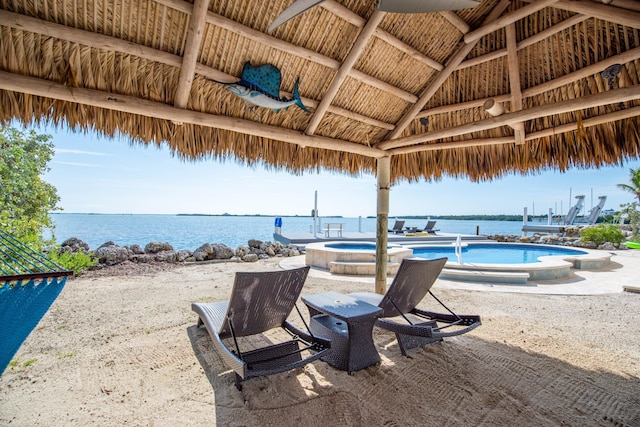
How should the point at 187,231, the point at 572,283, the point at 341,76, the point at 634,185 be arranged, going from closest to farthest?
the point at 341,76, the point at 572,283, the point at 634,185, the point at 187,231

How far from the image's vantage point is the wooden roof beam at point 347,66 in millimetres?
2877

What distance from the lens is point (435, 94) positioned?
4.01 meters

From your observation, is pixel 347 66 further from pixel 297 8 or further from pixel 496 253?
pixel 496 253

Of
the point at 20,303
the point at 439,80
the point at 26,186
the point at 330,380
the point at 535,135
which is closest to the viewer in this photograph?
the point at 20,303

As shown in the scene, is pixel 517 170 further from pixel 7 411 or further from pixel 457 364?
pixel 7 411

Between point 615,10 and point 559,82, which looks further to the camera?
point 559,82

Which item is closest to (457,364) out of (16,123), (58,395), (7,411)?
(58,395)

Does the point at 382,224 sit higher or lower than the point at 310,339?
higher

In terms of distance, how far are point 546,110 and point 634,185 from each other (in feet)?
50.7

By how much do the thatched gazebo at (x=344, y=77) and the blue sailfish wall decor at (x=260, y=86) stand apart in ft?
0.32

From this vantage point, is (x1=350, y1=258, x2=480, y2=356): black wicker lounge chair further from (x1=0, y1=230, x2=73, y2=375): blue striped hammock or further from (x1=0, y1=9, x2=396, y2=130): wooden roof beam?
(x1=0, y1=9, x2=396, y2=130): wooden roof beam

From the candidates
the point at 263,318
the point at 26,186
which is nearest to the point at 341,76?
the point at 263,318

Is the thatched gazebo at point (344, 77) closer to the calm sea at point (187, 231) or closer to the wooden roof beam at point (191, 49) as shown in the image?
the wooden roof beam at point (191, 49)

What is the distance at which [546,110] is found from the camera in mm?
2789
